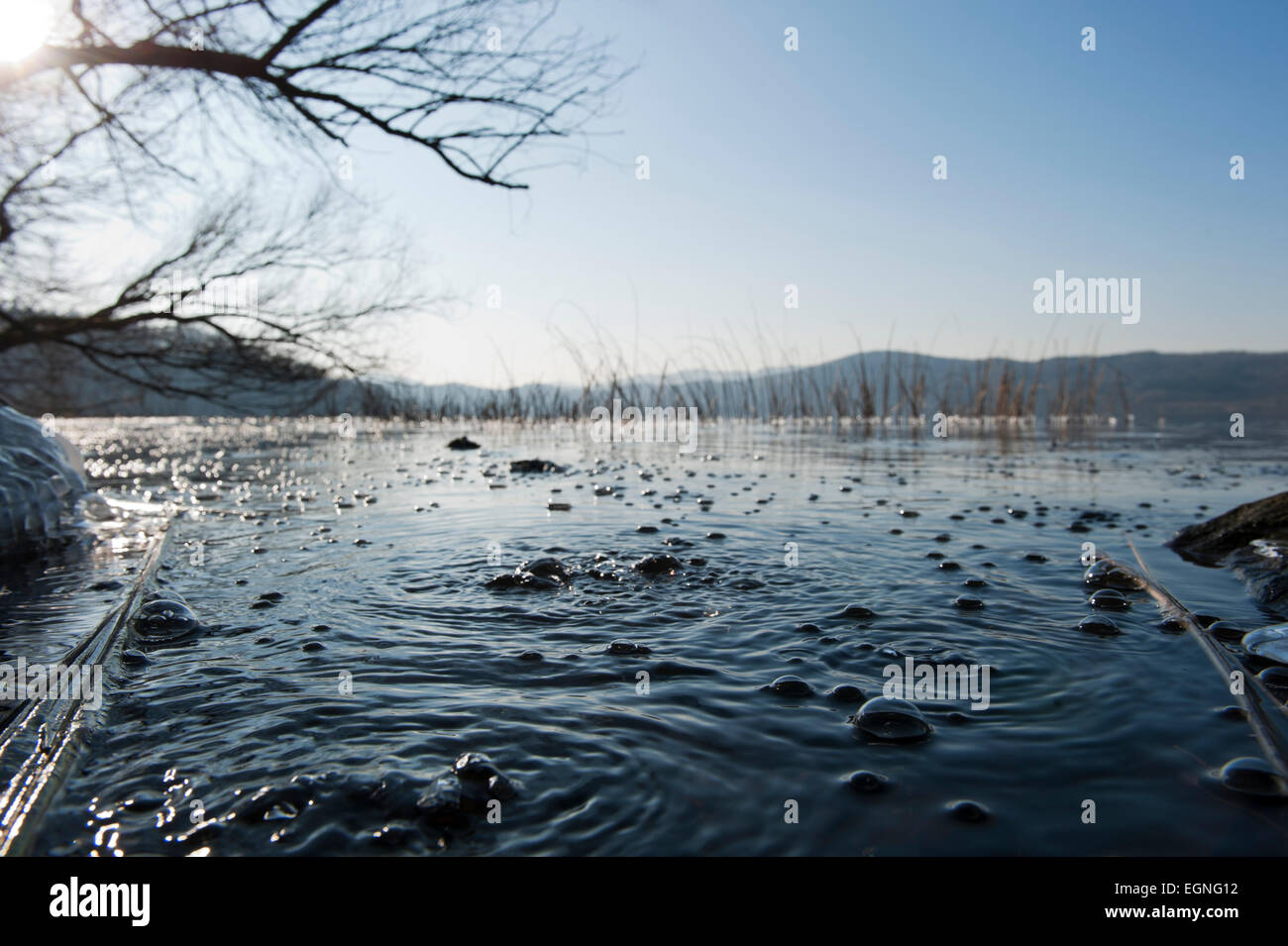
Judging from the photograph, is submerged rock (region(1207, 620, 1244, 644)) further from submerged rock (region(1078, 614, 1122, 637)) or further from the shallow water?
submerged rock (region(1078, 614, 1122, 637))

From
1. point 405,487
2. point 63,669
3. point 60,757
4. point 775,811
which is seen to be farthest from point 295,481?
point 775,811

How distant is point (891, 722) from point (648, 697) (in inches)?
25.8

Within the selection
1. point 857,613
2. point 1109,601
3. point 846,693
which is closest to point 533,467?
point 857,613

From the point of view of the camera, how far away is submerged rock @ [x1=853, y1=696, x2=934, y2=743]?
1793mm

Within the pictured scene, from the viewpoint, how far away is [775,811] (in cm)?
146

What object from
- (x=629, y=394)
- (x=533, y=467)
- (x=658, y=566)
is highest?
(x=629, y=394)

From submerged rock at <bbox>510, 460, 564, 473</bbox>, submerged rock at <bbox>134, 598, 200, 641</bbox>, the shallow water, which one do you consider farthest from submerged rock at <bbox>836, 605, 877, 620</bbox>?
submerged rock at <bbox>510, 460, 564, 473</bbox>

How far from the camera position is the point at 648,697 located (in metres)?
2.04

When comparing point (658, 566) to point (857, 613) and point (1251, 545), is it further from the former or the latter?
point (1251, 545)

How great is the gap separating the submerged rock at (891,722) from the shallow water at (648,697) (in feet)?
0.11

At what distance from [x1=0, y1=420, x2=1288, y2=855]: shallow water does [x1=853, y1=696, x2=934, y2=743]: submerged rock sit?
1.3 inches

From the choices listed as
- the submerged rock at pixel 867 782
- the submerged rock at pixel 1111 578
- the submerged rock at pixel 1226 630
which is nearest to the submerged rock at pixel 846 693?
the submerged rock at pixel 867 782

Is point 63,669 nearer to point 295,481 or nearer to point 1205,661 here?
point 1205,661
